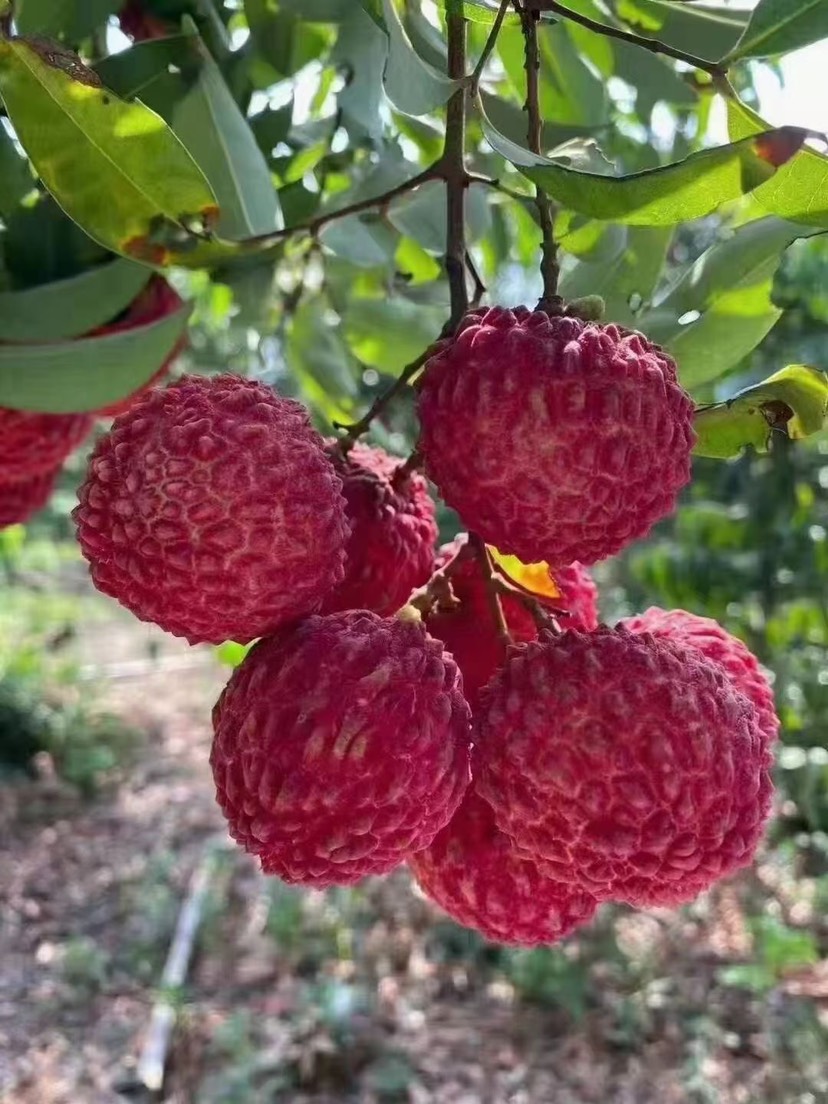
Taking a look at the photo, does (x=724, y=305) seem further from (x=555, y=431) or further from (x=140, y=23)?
(x=140, y=23)

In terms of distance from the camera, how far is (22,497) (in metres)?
0.91

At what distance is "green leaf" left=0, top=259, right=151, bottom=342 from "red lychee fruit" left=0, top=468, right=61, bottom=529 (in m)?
0.17

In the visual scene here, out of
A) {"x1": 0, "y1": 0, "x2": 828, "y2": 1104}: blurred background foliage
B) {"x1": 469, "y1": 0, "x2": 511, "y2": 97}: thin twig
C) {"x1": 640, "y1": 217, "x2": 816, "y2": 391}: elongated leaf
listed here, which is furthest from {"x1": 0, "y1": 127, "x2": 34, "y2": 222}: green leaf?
{"x1": 640, "y1": 217, "x2": 816, "y2": 391}: elongated leaf

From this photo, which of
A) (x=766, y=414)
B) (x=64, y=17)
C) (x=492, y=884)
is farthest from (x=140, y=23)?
(x=492, y=884)

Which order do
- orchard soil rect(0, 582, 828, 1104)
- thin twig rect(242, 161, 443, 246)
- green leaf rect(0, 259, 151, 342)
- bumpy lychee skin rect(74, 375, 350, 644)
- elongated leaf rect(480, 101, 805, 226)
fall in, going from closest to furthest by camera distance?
1. elongated leaf rect(480, 101, 805, 226)
2. bumpy lychee skin rect(74, 375, 350, 644)
3. thin twig rect(242, 161, 443, 246)
4. green leaf rect(0, 259, 151, 342)
5. orchard soil rect(0, 582, 828, 1104)

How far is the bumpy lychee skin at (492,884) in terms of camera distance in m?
0.60

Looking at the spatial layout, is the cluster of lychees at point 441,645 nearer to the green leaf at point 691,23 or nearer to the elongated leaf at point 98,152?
the elongated leaf at point 98,152

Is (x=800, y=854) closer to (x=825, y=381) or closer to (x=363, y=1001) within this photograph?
(x=363, y=1001)

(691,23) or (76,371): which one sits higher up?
(691,23)

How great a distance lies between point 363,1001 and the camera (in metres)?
2.38

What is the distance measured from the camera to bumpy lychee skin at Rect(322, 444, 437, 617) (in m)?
0.63

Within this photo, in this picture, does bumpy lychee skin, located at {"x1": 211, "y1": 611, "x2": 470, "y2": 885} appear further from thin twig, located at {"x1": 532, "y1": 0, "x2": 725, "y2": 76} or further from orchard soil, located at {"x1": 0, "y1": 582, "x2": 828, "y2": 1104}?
orchard soil, located at {"x1": 0, "y1": 582, "x2": 828, "y2": 1104}

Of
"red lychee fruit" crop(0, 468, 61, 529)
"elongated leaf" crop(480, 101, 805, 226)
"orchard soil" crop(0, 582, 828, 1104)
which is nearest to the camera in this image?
"elongated leaf" crop(480, 101, 805, 226)

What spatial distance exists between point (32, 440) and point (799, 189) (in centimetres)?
57
